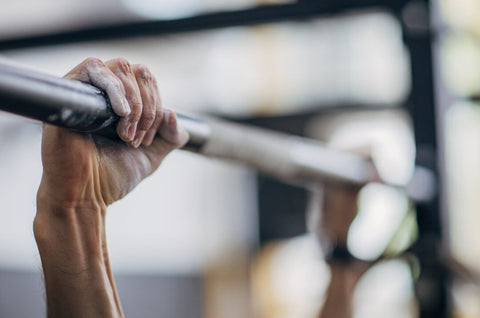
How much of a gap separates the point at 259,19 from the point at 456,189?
0.79 metres

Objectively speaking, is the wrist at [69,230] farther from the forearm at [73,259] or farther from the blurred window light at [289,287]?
the blurred window light at [289,287]

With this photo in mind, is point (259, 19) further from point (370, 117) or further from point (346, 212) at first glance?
point (370, 117)

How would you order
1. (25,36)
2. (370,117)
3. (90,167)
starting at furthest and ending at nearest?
(370,117) → (25,36) → (90,167)

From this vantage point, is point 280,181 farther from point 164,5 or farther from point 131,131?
point 131,131

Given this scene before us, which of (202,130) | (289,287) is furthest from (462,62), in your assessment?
(202,130)

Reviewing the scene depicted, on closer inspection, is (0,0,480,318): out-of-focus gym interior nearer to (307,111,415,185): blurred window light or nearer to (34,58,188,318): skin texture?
(307,111,415,185): blurred window light

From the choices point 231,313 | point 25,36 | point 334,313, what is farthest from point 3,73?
point 231,313

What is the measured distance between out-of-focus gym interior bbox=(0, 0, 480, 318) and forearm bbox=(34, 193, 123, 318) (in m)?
Result: 0.21

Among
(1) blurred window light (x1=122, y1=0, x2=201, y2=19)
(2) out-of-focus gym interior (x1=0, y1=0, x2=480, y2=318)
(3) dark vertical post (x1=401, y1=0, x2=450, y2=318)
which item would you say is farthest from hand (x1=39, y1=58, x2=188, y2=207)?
(1) blurred window light (x1=122, y1=0, x2=201, y2=19)

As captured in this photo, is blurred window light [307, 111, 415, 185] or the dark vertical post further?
blurred window light [307, 111, 415, 185]

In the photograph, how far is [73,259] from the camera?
54cm

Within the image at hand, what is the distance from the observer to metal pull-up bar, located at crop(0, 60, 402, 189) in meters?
0.37

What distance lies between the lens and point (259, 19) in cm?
138

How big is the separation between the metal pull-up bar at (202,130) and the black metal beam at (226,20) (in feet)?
1.51
